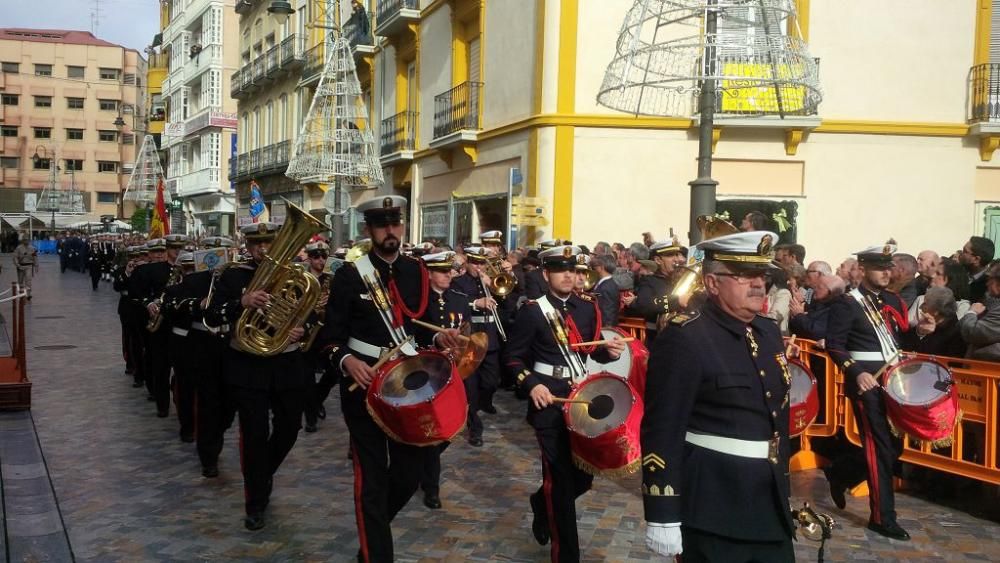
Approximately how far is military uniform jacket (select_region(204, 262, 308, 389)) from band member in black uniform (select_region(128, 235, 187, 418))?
3.22m

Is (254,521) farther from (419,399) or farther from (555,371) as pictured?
(555,371)

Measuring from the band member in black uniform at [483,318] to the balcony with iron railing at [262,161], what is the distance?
85.3ft

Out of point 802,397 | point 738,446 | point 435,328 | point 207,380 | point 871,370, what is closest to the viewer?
point 738,446

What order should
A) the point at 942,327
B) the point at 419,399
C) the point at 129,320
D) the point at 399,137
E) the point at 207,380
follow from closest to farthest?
the point at 419,399
the point at 942,327
the point at 207,380
the point at 129,320
the point at 399,137

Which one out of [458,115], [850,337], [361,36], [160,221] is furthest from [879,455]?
[361,36]

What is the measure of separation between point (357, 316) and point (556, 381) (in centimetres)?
123

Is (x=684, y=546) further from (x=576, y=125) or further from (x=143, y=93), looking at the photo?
(x=143, y=93)

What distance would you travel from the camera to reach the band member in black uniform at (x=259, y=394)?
6238 millimetres

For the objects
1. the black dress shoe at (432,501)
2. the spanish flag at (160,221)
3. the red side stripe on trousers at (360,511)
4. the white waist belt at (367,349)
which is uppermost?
the spanish flag at (160,221)

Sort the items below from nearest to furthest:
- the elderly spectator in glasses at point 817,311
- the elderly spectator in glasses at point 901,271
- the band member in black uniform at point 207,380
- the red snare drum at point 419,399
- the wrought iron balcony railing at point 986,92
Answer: the red snare drum at point 419,399
the elderly spectator in glasses at point 901,271
the elderly spectator in glasses at point 817,311
the band member in black uniform at point 207,380
the wrought iron balcony railing at point 986,92

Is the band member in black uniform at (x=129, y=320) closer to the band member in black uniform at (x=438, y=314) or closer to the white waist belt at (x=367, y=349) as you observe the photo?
the band member in black uniform at (x=438, y=314)

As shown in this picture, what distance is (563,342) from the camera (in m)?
5.66

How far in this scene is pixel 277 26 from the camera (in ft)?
124

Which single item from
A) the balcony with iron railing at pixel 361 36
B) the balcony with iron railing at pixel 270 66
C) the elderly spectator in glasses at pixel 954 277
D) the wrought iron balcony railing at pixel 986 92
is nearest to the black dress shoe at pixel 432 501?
the elderly spectator in glasses at pixel 954 277
